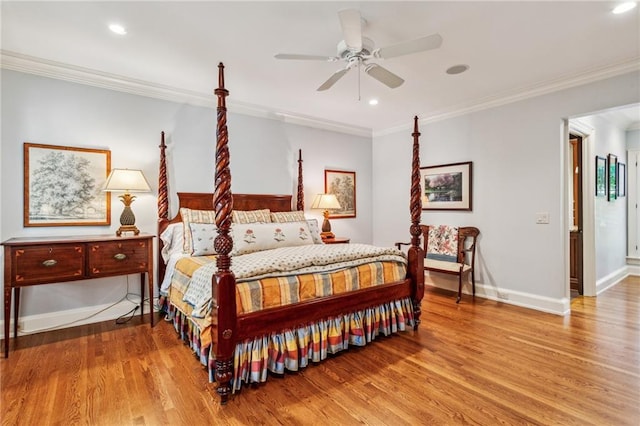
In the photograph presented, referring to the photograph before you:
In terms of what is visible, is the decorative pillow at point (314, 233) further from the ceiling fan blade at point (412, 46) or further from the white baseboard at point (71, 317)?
the ceiling fan blade at point (412, 46)

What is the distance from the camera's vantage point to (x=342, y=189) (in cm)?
542

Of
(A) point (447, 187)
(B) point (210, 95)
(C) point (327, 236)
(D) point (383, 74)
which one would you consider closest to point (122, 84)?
(B) point (210, 95)

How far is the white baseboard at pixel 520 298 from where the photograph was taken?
358cm

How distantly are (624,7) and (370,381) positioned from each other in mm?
3189

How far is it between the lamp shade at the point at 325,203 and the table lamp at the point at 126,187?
2.30m

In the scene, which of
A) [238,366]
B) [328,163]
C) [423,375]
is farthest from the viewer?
[328,163]

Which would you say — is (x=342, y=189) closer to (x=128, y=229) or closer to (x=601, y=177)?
(x=128, y=229)

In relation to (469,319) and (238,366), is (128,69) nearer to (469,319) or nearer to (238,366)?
(238,366)

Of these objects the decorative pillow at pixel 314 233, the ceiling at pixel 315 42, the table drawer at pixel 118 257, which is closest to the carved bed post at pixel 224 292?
the ceiling at pixel 315 42

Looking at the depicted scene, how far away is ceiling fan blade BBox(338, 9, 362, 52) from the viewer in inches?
74.3

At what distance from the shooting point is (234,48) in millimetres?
2760

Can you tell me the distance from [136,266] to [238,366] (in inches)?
67.0

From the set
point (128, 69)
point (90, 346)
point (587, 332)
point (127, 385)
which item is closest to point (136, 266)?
point (90, 346)

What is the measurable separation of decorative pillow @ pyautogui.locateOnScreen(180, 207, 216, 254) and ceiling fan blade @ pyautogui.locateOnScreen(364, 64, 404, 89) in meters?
2.06
